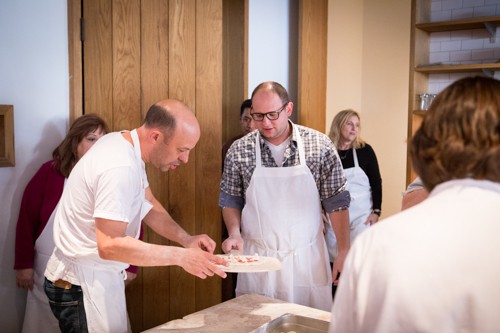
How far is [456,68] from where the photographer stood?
4289 mm

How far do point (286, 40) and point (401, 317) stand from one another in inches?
135

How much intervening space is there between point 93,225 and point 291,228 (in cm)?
103

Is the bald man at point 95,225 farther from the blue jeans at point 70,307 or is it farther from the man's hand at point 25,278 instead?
the man's hand at point 25,278

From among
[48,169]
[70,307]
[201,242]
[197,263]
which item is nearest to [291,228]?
[201,242]

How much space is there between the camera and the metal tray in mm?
1959

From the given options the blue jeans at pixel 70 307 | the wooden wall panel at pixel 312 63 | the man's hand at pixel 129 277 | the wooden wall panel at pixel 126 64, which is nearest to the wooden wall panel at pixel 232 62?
the wooden wall panel at pixel 312 63

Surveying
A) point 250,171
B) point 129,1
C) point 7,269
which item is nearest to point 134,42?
point 129,1

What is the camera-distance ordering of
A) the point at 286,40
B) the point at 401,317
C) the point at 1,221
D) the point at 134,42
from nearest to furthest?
the point at 401,317
the point at 1,221
the point at 134,42
the point at 286,40

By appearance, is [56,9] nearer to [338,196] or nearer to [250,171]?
[250,171]

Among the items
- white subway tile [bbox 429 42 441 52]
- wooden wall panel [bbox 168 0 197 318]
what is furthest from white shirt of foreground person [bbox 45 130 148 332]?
white subway tile [bbox 429 42 441 52]

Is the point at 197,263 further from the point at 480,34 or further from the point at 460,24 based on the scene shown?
A: the point at 480,34

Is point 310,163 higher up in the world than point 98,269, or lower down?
higher up

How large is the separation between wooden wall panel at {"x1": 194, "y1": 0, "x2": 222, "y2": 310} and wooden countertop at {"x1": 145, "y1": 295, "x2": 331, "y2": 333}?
1.09 metres

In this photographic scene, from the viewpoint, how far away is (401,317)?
100 cm
